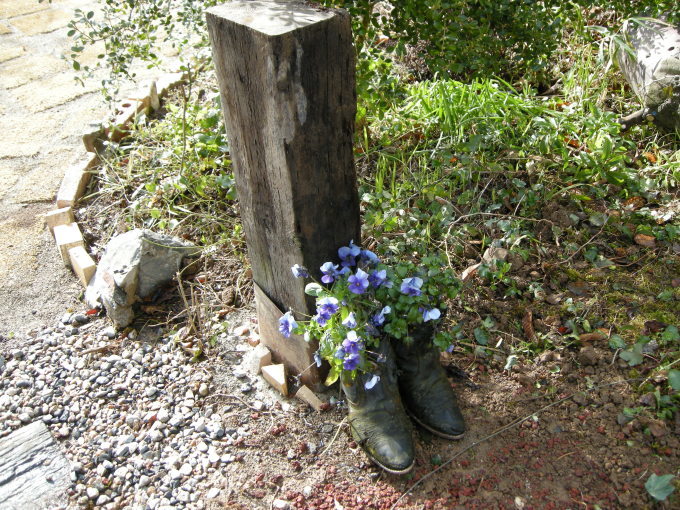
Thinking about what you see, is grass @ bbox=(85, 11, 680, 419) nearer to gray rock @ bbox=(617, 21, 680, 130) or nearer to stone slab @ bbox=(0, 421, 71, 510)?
gray rock @ bbox=(617, 21, 680, 130)

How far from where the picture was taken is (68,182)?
12.0 ft

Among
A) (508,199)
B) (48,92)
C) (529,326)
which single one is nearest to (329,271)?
(529,326)

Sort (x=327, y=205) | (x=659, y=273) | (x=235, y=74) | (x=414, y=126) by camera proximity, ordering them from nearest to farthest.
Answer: (x=235, y=74) < (x=327, y=205) < (x=659, y=273) < (x=414, y=126)

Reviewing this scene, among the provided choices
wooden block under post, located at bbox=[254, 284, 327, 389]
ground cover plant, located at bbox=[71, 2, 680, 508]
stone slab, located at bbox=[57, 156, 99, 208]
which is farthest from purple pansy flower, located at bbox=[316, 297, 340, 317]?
stone slab, located at bbox=[57, 156, 99, 208]

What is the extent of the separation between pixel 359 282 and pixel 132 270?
128 centimetres

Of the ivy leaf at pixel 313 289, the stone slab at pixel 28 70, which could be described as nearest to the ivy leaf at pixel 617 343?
the ivy leaf at pixel 313 289

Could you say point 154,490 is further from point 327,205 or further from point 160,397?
point 327,205

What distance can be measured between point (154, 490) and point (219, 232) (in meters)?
1.39

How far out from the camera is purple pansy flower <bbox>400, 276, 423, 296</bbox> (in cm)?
209

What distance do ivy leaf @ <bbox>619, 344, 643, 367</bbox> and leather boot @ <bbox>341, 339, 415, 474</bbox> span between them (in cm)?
89

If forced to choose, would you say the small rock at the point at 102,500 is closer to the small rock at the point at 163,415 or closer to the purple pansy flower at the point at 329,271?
the small rock at the point at 163,415

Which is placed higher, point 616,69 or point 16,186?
point 616,69

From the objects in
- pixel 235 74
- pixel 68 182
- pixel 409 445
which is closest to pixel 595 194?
pixel 409 445

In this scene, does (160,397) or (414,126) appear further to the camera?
(414,126)
